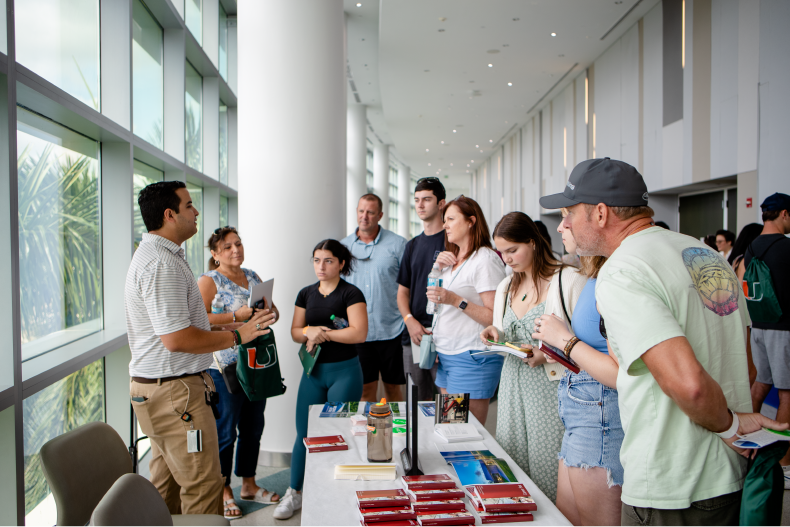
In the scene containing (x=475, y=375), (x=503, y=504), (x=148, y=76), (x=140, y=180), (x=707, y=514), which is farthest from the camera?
(x=148, y=76)

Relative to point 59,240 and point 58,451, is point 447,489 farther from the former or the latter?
point 59,240

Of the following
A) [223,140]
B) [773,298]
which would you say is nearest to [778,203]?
[773,298]

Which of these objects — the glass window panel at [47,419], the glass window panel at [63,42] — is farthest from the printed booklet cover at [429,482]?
the glass window panel at [63,42]

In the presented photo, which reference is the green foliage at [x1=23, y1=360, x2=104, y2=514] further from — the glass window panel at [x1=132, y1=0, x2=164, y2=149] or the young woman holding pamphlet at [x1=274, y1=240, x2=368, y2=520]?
the glass window panel at [x1=132, y1=0, x2=164, y2=149]

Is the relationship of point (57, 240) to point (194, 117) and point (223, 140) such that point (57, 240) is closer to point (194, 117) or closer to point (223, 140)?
point (194, 117)

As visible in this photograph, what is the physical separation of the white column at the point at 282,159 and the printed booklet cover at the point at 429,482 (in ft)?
7.00

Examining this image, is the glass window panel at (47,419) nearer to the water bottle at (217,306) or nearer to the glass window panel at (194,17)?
the water bottle at (217,306)

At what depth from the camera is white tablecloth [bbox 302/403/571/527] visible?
1.44m

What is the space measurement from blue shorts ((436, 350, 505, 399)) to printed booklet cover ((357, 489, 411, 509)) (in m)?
1.09

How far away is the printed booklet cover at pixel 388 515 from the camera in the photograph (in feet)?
4.53

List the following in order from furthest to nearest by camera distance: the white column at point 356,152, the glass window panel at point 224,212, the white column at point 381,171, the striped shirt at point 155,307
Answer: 1. the white column at point 381,171
2. the white column at point 356,152
3. the glass window panel at point 224,212
4. the striped shirt at point 155,307

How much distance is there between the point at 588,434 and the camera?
5.37 feet

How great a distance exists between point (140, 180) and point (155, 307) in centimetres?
259

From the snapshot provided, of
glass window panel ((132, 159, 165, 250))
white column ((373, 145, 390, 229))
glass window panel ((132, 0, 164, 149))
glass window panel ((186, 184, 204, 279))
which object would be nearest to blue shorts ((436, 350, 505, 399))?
glass window panel ((132, 159, 165, 250))
